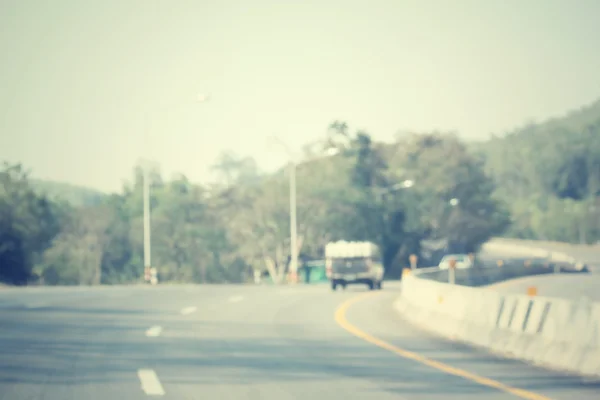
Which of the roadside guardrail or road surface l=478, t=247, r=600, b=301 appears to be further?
road surface l=478, t=247, r=600, b=301

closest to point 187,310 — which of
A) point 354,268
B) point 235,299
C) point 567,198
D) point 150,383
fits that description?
point 235,299

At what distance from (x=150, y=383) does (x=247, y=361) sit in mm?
2422

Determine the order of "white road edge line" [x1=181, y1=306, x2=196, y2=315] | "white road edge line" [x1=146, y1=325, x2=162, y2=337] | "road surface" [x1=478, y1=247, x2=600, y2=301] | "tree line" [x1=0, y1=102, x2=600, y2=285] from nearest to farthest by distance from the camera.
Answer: "white road edge line" [x1=146, y1=325, x2=162, y2=337] < "white road edge line" [x1=181, y1=306, x2=196, y2=315] < "road surface" [x1=478, y1=247, x2=600, y2=301] < "tree line" [x1=0, y1=102, x2=600, y2=285]

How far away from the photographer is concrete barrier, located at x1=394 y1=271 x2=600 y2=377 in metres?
11.8

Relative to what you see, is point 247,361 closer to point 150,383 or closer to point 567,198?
point 150,383

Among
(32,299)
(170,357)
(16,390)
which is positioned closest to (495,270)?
(32,299)

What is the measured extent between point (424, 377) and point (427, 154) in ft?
304

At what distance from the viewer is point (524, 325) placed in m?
13.9

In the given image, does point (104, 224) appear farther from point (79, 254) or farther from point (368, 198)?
point (368, 198)

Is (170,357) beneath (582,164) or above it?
beneath

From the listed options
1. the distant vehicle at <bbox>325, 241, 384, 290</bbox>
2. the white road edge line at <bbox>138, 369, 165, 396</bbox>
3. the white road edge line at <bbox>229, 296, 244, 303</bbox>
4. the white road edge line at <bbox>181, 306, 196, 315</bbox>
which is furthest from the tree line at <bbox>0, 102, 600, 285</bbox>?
the white road edge line at <bbox>138, 369, 165, 396</bbox>

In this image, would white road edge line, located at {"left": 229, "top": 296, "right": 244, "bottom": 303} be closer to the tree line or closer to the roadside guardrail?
the roadside guardrail

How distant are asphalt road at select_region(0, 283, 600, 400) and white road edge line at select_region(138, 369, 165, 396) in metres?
0.01

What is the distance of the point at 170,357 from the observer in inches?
557
